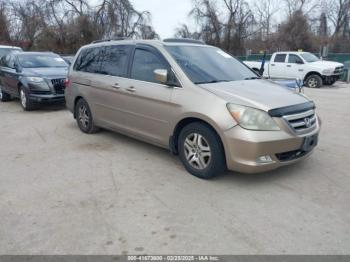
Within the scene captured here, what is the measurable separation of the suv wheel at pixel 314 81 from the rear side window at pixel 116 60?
13.2m

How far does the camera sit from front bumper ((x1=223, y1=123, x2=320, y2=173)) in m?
3.71

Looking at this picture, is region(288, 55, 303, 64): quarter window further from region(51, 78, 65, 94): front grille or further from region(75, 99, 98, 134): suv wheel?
region(75, 99, 98, 134): suv wheel

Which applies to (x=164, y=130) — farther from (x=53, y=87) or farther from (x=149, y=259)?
(x=53, y=87)

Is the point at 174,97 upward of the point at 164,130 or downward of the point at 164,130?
upward

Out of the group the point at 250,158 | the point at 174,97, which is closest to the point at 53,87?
the point at 174,97

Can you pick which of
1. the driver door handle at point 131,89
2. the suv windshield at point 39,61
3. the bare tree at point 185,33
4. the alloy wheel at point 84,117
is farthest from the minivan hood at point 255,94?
the bare tree at point 185,33

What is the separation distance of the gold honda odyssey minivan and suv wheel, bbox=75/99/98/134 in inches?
16.8

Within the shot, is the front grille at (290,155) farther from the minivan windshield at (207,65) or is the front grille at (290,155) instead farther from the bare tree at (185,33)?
the bare tree at (185,33)

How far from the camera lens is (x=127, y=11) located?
3328 centimetres

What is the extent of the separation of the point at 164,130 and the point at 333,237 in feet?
8.10

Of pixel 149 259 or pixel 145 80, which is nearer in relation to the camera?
pixel 149 259

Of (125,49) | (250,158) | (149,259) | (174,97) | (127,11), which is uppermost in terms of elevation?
(127,11)

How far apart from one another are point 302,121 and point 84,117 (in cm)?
417

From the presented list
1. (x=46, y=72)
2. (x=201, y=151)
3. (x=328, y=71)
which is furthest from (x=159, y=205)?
(x=328, y=71)
